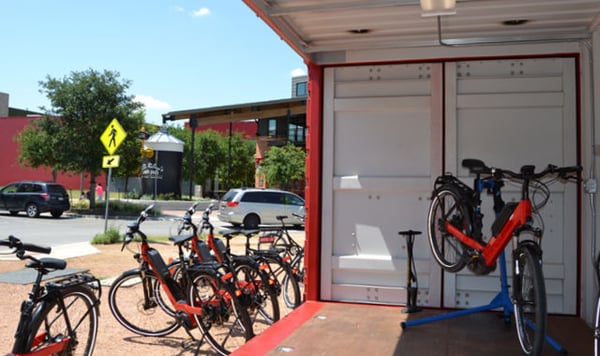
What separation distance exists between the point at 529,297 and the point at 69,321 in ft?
11.6

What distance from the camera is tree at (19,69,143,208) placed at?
2512cm

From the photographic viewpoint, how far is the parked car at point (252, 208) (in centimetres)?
2125

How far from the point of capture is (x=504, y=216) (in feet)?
12.6

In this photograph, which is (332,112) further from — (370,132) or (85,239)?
(85,239)

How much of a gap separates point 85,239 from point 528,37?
47.1ft

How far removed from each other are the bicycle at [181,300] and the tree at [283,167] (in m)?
26.7

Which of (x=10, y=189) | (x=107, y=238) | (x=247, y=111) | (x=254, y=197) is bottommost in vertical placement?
(x=107, y=238)

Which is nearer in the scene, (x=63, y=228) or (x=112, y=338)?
(x=112, y=338)

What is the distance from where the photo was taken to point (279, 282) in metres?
7.09

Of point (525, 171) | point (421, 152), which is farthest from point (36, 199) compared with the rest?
point (525, 171)

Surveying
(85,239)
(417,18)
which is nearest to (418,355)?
(417,18)

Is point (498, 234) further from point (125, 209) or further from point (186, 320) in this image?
point (125, 209)

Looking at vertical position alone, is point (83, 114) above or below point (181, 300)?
above

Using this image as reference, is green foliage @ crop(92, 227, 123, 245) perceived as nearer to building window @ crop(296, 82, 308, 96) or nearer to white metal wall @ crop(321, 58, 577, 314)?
white metal wall @ crop(321, 58, 577, 314)
